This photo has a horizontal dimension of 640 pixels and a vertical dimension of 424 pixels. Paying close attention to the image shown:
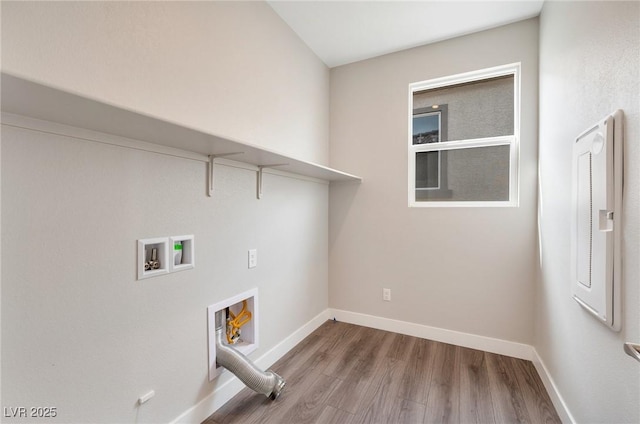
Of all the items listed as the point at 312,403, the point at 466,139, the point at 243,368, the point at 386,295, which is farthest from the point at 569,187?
the point at 243,368

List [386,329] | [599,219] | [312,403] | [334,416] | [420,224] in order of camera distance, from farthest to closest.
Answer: [386,329] → [420,224] → [312,403] → [334,416] → [599,219]

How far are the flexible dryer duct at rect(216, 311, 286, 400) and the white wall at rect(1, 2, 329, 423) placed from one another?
0.10 metres

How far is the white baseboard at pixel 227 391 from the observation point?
5.03 feet

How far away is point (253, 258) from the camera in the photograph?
6.51 feet

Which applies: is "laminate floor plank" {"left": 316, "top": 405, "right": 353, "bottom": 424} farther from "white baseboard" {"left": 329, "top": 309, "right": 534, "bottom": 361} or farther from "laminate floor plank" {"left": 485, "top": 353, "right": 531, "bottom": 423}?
"white baseboard" {"left": 329, "top": 309, "right": 534, "bottom": 361}

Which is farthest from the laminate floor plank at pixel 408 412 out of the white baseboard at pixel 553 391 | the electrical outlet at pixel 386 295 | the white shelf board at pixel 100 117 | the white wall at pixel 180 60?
the white wall at pixel 180 60

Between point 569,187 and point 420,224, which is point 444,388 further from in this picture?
point 569,187

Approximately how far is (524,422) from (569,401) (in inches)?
10.8

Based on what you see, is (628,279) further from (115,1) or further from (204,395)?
(115,1)

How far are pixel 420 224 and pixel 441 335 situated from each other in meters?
1.04

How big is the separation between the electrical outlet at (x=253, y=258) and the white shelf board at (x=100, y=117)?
2.52ft

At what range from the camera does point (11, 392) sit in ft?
3.08

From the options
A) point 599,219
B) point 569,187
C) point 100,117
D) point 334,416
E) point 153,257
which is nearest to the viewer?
point 100,117

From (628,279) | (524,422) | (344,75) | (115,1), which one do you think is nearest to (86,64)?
(115,1)
